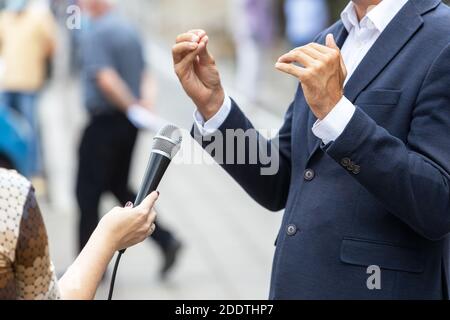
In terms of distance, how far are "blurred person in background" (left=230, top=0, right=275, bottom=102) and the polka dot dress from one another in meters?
9.66

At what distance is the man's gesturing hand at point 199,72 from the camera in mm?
2561

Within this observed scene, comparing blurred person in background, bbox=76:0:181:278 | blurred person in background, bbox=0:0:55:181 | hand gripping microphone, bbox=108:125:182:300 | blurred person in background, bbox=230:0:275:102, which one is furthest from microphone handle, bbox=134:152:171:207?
blurred person in background, bbox=230:0:275:102

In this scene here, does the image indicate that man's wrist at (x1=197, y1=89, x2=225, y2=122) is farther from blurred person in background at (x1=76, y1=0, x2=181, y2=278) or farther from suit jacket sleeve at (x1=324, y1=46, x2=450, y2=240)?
blurred person in background at (x1=76, y1=0, x2=181, y2=278)

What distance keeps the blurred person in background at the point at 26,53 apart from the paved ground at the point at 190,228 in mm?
612

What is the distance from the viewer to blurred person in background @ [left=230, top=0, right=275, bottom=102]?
11695 mm

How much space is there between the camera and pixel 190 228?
7.54m

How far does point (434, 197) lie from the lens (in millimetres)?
2295

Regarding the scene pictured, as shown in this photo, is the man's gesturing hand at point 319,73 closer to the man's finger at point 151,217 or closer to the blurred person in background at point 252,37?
the man's finger at point 151,217

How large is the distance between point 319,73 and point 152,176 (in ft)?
1.52

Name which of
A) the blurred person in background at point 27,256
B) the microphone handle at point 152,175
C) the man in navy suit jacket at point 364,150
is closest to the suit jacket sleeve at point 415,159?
the man in navy suit jacket at point 364,150

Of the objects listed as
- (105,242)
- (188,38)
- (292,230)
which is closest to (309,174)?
(292,230)
